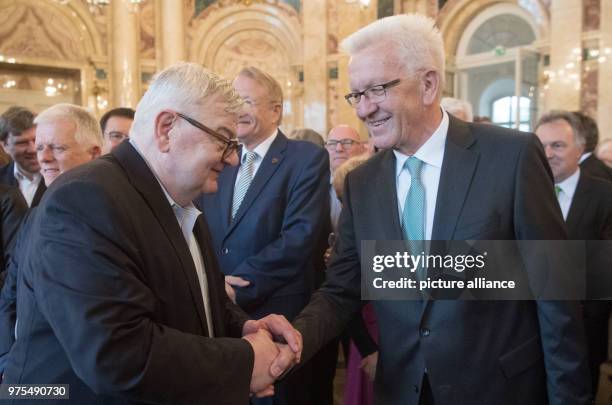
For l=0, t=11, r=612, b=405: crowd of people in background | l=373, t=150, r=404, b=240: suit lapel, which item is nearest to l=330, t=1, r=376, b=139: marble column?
l=0, t=11, r=612, b=405: crowd of people in background

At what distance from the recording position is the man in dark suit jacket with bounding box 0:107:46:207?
172 inches

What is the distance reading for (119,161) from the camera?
1.67 metres

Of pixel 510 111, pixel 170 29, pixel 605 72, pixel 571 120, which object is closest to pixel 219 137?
pixel 571 120

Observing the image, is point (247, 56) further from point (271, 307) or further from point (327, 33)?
point (271, 307)

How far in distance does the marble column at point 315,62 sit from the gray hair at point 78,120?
10984mm

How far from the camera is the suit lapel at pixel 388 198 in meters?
2.06

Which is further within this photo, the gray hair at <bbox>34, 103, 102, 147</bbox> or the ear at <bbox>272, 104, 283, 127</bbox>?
the ear at <bbox>272, 104, 283, 127</bbox>

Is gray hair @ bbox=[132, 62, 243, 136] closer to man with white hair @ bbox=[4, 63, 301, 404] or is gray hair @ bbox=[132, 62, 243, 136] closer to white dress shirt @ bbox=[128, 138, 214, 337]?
man with white hair @ bbox=[4, 63, 301, 404]

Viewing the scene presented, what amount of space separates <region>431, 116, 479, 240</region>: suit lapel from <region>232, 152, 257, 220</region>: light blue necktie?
5.23 ft

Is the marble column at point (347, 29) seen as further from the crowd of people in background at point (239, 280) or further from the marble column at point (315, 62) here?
the crowd of people in background at point (239, 280)

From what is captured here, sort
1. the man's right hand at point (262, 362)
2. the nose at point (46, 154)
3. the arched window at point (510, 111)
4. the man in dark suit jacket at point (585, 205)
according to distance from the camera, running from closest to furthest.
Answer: the man's right hand at point (262, 362)
the nose at point (46, 154)
the man in dark suit jacket at point (585, 205)
the arched window at point (510, 111)

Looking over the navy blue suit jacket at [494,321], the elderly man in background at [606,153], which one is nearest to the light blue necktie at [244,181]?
the navy blue suit jacket at [494,321]

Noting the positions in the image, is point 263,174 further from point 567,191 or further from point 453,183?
point 567,191

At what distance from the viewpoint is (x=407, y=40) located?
2.03 m
